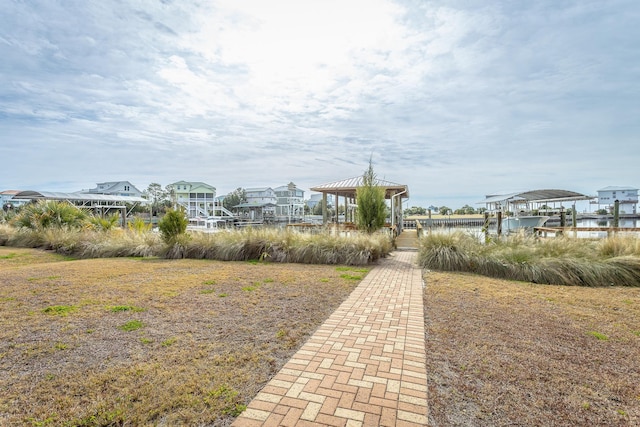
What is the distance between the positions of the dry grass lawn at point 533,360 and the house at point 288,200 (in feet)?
155

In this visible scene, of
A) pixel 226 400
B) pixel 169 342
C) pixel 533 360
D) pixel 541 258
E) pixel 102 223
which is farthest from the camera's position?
pixel 102 223

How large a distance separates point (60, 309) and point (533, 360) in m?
5.74

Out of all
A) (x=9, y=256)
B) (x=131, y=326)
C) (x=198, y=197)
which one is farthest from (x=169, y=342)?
(x=198, y=197)

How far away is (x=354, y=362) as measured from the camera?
2.91 metres

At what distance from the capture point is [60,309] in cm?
446

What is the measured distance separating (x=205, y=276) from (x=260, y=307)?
2852mm

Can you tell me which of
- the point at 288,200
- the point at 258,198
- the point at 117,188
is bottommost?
the point at 288,200

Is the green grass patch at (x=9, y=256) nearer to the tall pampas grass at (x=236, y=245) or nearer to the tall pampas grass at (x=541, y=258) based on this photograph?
the tall pampas grass at (x=236, y=245)

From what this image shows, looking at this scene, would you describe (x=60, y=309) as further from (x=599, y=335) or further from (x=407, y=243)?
(x=407, y=243)

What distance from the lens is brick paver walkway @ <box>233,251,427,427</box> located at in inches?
83.2

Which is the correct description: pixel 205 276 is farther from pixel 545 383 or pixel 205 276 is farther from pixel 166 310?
pixel 545 383

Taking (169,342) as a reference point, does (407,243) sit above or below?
above

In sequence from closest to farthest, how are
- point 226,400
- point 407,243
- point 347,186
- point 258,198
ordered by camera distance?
point 226,400, point 407,243, point 347,186, point 258,198

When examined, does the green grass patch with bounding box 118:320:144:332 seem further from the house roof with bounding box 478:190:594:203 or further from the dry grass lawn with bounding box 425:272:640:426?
the house roof with bounding box 478:190:594:203
